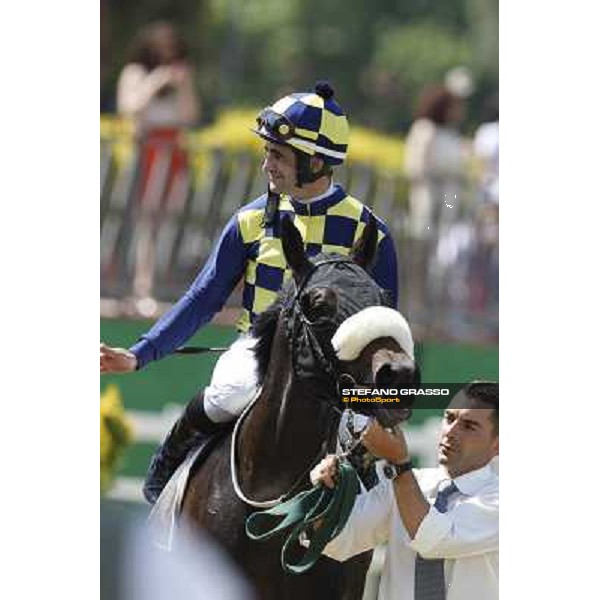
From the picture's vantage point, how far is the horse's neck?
3.44m

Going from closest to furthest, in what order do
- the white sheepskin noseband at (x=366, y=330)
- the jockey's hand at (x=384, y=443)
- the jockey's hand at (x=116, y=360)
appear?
the white sheepskin noseband at (x=366, y=330) → the jockey's hand at (x=384, y=443) → the jockey's hand at (x=116, y=360)

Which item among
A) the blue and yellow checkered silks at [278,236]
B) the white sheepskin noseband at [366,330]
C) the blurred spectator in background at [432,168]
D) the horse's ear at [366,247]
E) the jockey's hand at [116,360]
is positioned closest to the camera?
the white sheepskin noseband at [366,330]

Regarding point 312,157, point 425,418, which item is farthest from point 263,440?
point 312,157

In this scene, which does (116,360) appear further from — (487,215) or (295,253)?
(487,215)

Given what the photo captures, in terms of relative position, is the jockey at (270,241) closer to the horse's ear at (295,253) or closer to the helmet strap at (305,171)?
the helmet strap at (305,171)

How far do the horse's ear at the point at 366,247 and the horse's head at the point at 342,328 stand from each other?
2 centimetres

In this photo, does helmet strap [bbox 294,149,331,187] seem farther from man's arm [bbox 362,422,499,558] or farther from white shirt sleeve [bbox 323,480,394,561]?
white shirt sleeve [bbox 323,480,394,561]

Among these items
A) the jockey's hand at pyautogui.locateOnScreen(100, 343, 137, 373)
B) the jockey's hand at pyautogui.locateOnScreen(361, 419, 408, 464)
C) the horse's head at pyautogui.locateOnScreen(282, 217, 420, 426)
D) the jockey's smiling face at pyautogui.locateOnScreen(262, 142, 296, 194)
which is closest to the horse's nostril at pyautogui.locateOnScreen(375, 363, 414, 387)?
the horse's head at pyautogui.locateOnScreen(282, 217, 420, 426)

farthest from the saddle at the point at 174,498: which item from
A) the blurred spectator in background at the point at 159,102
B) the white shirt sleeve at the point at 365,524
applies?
the blurred spectator in background at the point at 159,102

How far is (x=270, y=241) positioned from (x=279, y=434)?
1.60 feet

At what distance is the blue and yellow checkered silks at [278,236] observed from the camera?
363cm
